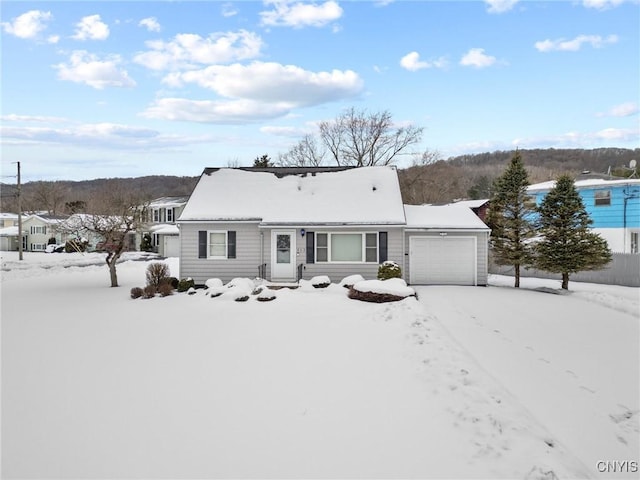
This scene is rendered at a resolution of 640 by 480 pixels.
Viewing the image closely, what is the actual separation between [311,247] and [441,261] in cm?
566

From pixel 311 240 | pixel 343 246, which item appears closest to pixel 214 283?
pixel 311 240

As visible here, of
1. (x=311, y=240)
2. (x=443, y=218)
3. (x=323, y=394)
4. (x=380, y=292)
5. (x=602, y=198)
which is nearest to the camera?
(x=323, y=394)

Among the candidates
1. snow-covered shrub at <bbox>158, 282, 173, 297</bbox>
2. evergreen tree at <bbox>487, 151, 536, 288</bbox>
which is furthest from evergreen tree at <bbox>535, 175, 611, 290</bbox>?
snow-covered shrub at <bbox>158, 282, 173, 297</bbox>

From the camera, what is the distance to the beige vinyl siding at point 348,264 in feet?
52.1

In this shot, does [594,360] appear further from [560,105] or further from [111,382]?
[560,105]

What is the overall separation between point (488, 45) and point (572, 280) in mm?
12675

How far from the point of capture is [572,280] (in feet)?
66.3

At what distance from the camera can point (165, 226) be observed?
41.1m

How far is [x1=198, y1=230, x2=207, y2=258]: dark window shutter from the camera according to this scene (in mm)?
16422

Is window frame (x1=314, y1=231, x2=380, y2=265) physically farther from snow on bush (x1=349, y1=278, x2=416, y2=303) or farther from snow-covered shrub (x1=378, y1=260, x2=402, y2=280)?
snow on bush (x1=349, y1=278, x2=416, y2=303)

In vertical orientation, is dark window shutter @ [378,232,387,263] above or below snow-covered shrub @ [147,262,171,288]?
above

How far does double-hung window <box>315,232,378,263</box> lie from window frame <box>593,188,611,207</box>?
53.8ft

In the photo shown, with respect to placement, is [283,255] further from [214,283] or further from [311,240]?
[214,283]

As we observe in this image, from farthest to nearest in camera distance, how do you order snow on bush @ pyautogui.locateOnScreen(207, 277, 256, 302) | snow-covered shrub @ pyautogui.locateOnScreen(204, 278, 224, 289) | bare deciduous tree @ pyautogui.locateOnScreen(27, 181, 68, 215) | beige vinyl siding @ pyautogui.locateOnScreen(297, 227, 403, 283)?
bare deciduous tree @ pyautogui.locateOnScreen(27, 181, 68, 215), beige vinyl siding @ pyautogui.locateOnScreen(297, 227, 403, 283), snow-covered shrub @ pyautogui.locateOnScreen(204, 278, 224, 289), snow on bush @ pyautogui.locateOnScreen(207, 277, 256, 302)
